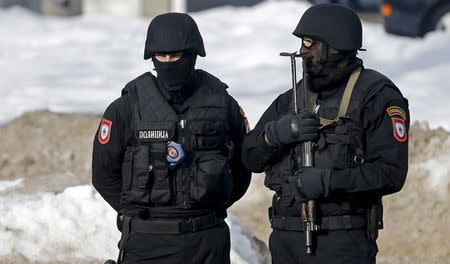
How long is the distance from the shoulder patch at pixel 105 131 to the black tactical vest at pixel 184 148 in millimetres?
119

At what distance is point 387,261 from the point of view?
9.31 metres

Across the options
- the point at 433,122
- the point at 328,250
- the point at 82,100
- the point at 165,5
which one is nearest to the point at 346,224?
the point at 328,250

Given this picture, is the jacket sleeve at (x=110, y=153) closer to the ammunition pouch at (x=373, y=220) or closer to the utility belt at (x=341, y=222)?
the utility belt at (x=341, y=222)

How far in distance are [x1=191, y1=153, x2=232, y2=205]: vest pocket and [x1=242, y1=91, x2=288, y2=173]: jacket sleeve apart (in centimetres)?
20

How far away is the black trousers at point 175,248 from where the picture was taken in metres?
5.73

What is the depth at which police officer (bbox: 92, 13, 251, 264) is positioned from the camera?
18.7ft

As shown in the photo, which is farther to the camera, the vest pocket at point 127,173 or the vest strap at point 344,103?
the vest pocket at point 127,173

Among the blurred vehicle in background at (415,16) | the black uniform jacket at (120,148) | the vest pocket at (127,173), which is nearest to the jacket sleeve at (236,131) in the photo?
the black uniform jacket at (120,148)

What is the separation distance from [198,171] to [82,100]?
29.5ft

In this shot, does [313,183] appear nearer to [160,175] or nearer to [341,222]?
[341,222]

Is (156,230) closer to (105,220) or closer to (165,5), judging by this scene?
(105,220)

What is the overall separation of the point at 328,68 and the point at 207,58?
12270 millimetres

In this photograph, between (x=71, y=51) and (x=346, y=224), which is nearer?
(x=346, y=224)

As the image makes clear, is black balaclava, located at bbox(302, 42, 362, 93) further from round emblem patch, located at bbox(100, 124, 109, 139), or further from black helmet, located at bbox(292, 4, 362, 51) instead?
round emblem patch, located at bbox(100, 124, 109, 139)
